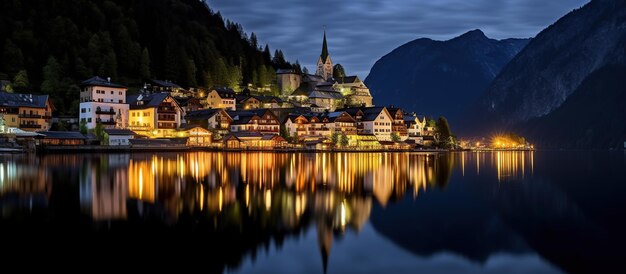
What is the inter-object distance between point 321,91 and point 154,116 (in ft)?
158

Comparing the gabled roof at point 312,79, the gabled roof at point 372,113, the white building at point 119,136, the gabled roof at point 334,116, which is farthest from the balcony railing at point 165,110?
the gabled roof at point 312,79

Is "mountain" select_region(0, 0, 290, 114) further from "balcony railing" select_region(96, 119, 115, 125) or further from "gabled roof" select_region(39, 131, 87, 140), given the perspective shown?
"gabled roof" select_region(39, 131, 87, 140)

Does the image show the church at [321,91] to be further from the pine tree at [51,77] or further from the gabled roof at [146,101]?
the pine tree at [51,77]

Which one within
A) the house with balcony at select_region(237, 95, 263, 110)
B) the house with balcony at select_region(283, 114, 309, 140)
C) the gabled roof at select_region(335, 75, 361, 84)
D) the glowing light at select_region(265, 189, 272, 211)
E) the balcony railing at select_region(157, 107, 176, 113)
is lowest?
the glowing light at select_region(265, 189, 272, 211)

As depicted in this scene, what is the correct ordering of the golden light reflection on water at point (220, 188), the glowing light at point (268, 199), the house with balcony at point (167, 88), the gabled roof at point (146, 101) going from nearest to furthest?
the golden light reflection on water at point (220, 188), the glowing light at point (268, 199), the gabled roof at point (146, 101), the house with balcony at point (167, 88)

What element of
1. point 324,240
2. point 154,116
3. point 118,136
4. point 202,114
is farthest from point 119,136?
point 324,240

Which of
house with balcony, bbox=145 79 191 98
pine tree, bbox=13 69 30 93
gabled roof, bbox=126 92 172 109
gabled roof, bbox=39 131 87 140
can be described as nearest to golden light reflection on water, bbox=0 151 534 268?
gabled roof, bbox=39 131 87 140

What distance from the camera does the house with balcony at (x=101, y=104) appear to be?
76.6 metres

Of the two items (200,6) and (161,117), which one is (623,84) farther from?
(161,117)

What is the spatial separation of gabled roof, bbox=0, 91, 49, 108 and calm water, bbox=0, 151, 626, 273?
40709mm

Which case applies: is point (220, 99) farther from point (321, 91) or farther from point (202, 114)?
point (321, 91)

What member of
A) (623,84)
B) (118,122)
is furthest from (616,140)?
(118,122)

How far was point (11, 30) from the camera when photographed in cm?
9581

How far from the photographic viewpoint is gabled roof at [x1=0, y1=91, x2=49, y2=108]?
6956cm
